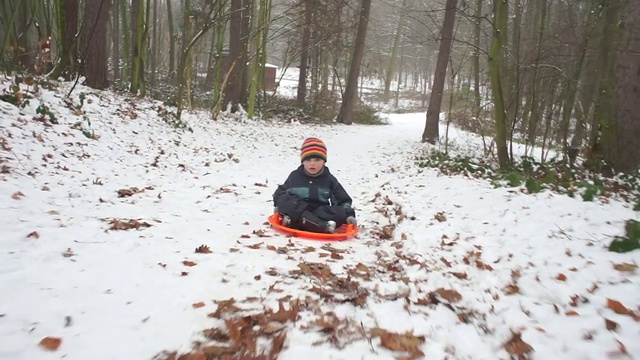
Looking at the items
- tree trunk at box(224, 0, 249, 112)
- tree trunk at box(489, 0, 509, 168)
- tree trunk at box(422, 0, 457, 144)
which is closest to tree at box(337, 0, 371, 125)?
tree trunk at box(422, 0, 457, 144)

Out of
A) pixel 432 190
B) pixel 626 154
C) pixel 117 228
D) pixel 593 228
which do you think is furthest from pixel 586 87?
pixel 117 228

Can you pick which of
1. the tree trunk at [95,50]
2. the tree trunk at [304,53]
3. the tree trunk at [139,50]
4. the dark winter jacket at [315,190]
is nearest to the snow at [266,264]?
the dark winter jacket at [315,190]

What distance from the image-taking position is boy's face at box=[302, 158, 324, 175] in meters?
4.91

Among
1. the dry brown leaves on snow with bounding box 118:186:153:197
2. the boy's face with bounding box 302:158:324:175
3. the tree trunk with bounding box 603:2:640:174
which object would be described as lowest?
the dry brown leaves on snow with bounding box 118:186:153:197

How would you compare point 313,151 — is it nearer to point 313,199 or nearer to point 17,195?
point 313,199

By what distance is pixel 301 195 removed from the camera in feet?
16.3

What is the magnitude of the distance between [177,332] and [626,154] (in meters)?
7.34

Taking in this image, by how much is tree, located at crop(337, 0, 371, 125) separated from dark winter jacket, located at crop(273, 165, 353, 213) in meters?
16.0

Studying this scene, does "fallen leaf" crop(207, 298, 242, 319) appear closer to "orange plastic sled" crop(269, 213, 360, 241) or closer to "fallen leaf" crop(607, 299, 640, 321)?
"orange plastic sled" crop(269, 213, 360, 241)

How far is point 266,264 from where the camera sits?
3404 millimetres

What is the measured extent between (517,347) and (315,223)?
265cm

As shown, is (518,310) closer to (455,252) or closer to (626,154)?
(455,252)

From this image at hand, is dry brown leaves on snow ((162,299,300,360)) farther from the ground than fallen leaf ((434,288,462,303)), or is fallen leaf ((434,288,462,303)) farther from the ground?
fallen leaf ((434,288,462,303))

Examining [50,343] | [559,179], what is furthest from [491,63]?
[50,343]
